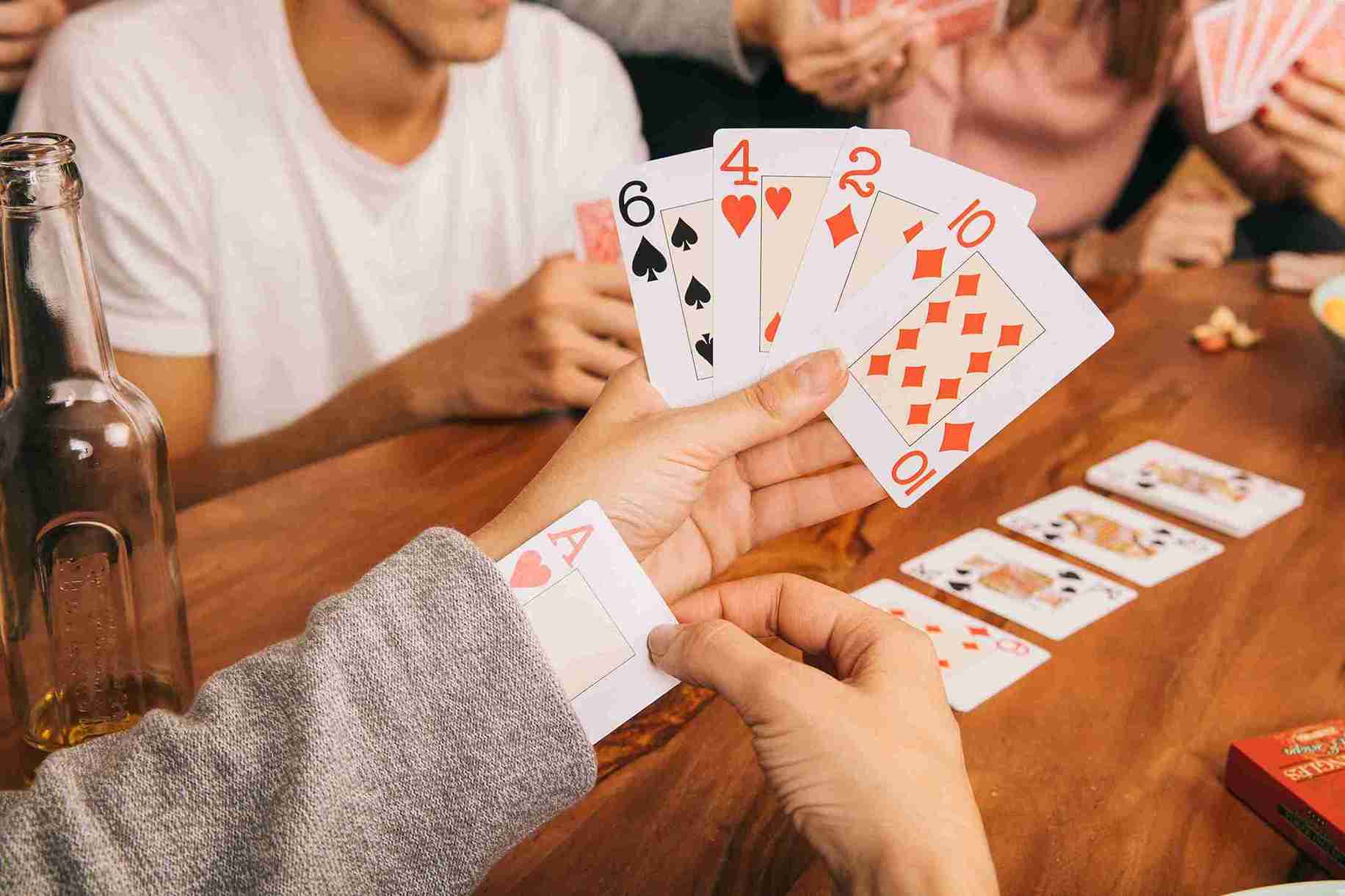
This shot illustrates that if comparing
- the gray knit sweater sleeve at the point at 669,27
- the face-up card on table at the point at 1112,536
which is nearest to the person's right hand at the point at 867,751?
the face-up card on table at the point at 1112,536

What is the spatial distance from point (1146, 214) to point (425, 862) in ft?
9.66

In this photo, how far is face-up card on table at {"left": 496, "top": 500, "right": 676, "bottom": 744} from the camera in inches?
41.6

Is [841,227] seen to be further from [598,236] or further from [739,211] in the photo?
[598,236]

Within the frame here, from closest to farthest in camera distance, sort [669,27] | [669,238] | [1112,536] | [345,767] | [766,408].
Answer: [345,767]
[766,408]
[669,238]
[1112,536]
[669,27]

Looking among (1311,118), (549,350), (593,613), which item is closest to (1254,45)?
(1311,118)

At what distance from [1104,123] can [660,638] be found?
253 cm

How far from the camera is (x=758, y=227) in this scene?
4.40 ft

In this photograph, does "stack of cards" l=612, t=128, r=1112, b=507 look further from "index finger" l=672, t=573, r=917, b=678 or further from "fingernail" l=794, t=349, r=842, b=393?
"index finger" l=672, t=573, r=917, b=678

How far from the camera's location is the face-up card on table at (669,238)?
1.33 m

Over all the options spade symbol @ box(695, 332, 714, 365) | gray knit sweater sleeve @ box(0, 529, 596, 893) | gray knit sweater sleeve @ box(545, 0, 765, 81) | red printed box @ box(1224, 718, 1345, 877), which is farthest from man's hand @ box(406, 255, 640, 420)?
red printed box @ box(1224, 718, 1345, 877)

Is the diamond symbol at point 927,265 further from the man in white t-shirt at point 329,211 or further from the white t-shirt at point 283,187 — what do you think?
the white t-shirt at point 283,187

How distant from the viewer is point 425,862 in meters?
0.88

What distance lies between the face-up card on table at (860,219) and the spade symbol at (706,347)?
0.21 feet

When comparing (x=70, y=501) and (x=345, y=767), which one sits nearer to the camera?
(x=345, y=767)
